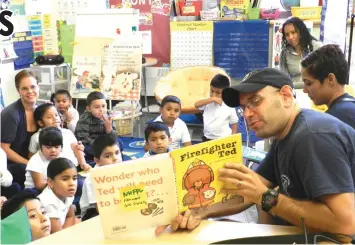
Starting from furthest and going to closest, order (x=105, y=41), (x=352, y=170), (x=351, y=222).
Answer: (x=105, y=41) < (x=352, y=170) < (x=351, y=222)

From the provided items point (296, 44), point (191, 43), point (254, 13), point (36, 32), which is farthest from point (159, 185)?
point (36, 32)

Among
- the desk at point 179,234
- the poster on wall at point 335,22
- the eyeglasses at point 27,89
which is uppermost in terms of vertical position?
the poster on wall at point 335,22

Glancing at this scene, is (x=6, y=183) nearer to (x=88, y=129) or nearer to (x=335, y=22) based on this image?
(x=88, y=129)

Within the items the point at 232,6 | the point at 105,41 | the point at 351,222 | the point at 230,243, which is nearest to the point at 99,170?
the point at 230,243

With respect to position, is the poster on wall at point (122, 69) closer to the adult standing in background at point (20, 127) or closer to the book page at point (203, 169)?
the adult standing in background at point (20, 127)

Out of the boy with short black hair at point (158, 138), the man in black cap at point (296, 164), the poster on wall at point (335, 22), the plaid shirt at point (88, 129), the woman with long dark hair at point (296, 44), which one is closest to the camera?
the man in black cap at point (296, 164)

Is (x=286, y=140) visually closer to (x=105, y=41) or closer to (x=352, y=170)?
(x=352, y=170)

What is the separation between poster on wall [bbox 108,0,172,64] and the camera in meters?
5.88

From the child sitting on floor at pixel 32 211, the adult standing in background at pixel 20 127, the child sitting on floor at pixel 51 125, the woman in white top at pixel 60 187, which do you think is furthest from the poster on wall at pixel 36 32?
the child sitting on floor at pixel 32 211

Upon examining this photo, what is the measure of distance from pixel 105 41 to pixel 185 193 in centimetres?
374

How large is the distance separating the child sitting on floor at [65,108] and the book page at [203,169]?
8.92 ft

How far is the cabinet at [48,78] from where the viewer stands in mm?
5434

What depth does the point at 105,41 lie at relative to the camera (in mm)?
4852

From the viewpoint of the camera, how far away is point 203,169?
1351 mm
